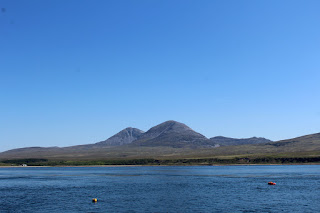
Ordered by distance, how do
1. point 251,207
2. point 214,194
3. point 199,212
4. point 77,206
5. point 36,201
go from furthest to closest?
point 214,194
point 36,201
point 77,206
point 251,207
point 199,212

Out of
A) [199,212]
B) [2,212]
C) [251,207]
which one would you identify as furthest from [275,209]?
[2,212]

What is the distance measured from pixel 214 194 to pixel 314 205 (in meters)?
25.8

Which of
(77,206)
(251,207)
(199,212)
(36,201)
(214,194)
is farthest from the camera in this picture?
(214,194)

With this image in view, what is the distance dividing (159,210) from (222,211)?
11962 millimetres

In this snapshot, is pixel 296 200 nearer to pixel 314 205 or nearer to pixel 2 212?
pixel 314 205

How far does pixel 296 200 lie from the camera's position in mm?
75688

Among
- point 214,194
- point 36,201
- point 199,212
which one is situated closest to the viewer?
point 199,212

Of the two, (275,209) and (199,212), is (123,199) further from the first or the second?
(275,209)

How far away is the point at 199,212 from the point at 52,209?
29573 mm

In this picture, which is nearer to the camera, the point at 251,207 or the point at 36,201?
the point at 251,207

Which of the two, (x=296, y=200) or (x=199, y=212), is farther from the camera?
(x=296, y=200)

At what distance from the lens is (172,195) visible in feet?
289

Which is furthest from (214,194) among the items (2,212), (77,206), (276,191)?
(2,212)

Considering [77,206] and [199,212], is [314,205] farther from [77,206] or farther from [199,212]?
[77,206]
